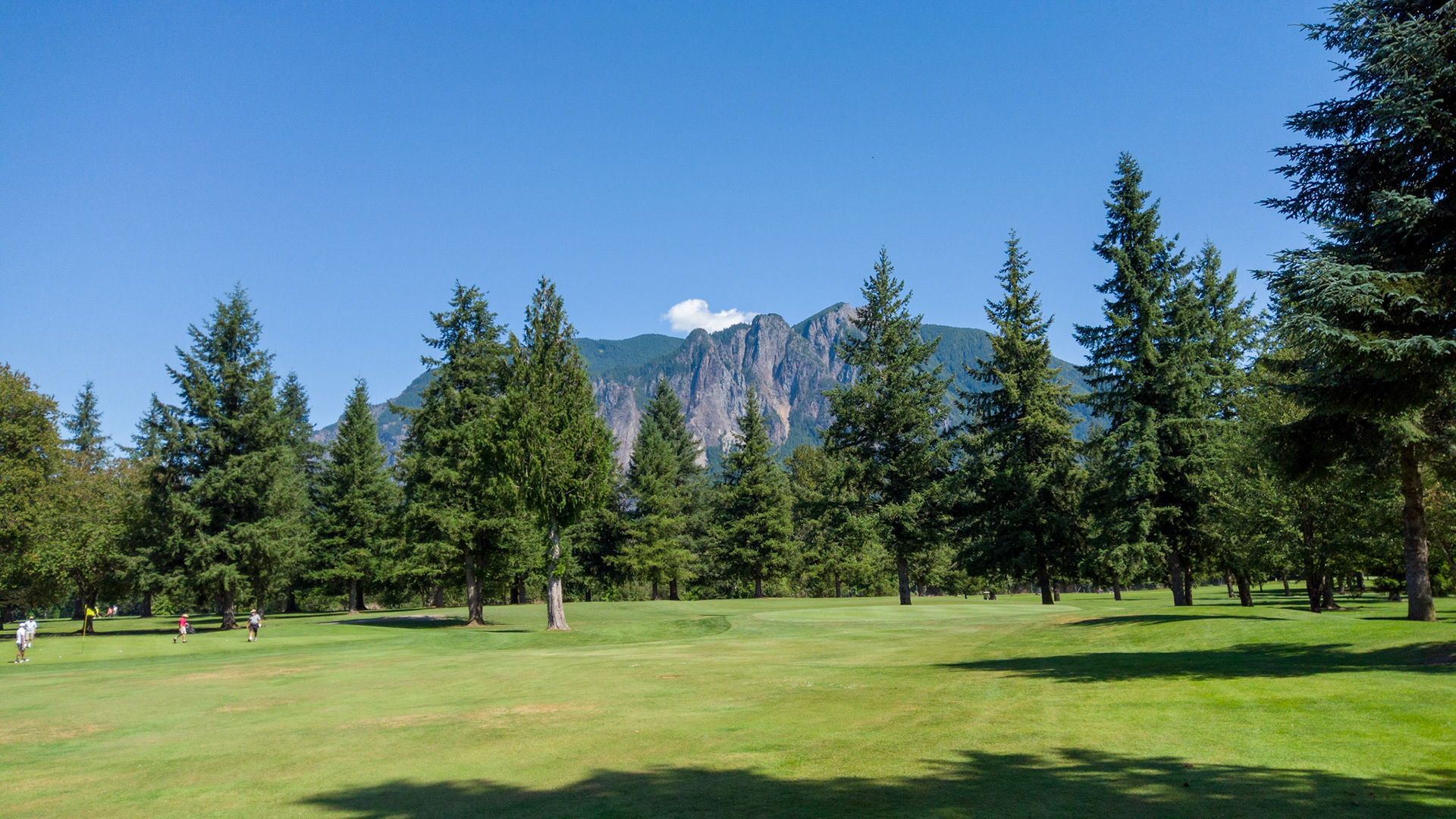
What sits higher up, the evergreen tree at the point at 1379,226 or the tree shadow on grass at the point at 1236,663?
the evergreen tree at the point at 1379,226

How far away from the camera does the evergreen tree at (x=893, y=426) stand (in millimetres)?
48375

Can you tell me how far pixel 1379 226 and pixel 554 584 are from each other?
31762 millimetres

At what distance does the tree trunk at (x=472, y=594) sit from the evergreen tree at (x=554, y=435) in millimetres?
7245

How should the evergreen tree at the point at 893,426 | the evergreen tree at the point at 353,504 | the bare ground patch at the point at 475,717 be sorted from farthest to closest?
the evergreen tree at the point at 353,504
the evergreen tree at the point at 893,426
the bare ground patch at the point at 475,717

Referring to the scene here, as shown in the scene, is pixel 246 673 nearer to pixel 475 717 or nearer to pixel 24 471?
pixel 475 717

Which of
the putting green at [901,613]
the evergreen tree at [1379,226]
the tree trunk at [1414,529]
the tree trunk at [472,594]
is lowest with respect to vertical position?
the putting green at [901,613]

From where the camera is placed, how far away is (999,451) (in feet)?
153

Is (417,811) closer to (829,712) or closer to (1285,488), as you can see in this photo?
(829,712)

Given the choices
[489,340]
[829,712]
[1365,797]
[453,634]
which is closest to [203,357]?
[489,340]

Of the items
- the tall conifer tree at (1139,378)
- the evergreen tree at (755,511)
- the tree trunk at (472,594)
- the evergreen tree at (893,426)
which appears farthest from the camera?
the evergreen tree at (755,511)

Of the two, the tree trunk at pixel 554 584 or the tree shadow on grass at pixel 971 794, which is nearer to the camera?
the tree shadow on grass at pixel 971 794

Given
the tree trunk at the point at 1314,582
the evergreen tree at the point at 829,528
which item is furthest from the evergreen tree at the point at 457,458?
the tree trunk at the point at 1314,582

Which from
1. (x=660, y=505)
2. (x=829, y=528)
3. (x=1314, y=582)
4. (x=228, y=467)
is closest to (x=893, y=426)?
(x=829, y=528)

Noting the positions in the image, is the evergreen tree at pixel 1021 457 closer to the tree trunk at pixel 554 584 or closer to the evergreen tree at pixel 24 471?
the tree trunk at pixel 554 584
